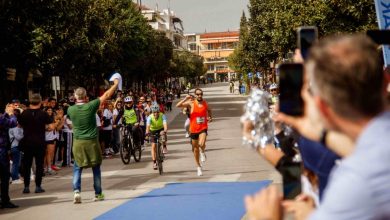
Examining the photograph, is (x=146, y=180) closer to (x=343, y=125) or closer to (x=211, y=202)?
(x=211, y=202)

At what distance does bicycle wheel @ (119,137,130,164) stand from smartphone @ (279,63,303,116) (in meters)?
16.3

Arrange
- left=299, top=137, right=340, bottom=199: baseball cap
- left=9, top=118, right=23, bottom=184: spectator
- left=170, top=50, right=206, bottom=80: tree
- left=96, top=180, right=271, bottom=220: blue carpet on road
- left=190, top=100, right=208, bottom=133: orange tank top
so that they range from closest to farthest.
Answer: left=299, top=137, right=340, bottom=199: baseball cap < left=96, top=180, right=271, bottom=220: blue carpet on road < left=9, top=118, right=23, bottom=184: spectator < left=190, top=100, right=208, bottom=133: orange tank top < left=170, top=50, right=206, bottom=80: tree

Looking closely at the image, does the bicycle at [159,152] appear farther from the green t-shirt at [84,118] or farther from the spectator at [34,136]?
the green t-shirt at [84,118]

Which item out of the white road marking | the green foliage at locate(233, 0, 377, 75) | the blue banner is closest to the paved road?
the white road marking

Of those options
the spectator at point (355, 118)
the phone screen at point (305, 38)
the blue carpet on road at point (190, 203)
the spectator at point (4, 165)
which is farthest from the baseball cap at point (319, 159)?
the spectator at point (4, 165)

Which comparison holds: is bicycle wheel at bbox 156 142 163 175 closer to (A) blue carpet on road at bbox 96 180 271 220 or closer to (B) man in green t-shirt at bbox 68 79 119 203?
(A) blue carpet on road at bbox 96 180 271 220

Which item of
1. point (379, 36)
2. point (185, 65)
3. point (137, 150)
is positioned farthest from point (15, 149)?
point (185, 65)

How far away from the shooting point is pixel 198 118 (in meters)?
15.0

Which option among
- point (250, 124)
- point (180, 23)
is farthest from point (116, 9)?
point (180, 23)

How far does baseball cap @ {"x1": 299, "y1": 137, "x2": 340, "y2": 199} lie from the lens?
119 inches

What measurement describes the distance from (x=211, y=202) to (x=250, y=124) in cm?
786

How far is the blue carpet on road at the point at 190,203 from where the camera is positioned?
31.9 ft

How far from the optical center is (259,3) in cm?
5988

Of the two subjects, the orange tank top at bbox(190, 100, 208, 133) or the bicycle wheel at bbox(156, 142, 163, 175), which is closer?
the orange tank top at bbox(190, 100, 208, 133)
